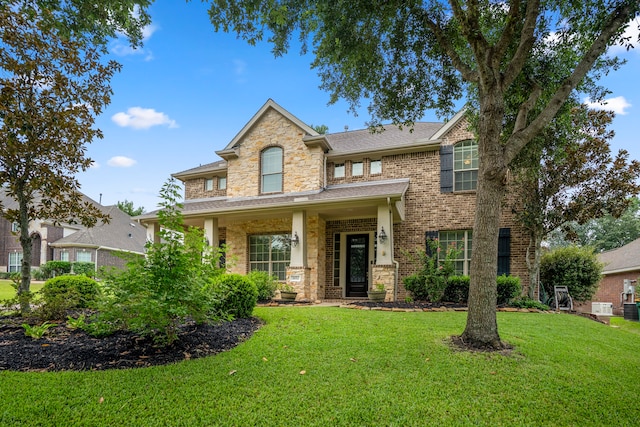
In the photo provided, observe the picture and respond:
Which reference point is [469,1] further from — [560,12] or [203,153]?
[203,153]

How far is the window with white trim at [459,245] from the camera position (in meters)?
Result: 11.8

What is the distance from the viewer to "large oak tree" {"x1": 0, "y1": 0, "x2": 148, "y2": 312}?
532cm

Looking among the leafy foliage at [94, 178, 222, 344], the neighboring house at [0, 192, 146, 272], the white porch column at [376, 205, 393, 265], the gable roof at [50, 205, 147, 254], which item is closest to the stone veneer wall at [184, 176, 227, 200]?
the white porch column at [376, 205, 393, 265]

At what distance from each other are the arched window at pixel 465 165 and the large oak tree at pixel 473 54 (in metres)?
3.79

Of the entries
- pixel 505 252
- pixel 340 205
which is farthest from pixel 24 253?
pixel 505 252

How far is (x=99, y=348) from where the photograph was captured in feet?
15.0

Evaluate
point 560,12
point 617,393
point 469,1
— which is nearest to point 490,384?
point 617,393

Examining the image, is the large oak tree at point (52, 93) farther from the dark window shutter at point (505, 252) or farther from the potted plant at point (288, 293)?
the dark window shutter at point (505, 252)

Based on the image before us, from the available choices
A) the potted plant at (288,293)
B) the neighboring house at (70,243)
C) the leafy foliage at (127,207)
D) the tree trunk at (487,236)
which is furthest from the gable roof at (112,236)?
the tree trunk at (487,236)

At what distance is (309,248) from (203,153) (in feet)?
19.4

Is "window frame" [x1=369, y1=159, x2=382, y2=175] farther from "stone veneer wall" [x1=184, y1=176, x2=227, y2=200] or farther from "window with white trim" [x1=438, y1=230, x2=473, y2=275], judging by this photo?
"stone veneer wall" [x1=184, y1=176, x2=227, y2=200]

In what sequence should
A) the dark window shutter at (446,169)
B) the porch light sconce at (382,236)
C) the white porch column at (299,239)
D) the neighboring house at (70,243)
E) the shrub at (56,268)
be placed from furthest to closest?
the neighboring house at (70,243)
the shrub at (56,268)
the dark window shutter at (446,169)
the white porch column at (299,239)
the porch light sconce at (382,236)

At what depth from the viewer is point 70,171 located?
256 inches

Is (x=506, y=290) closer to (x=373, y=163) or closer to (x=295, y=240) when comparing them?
(x=373, y=163)
